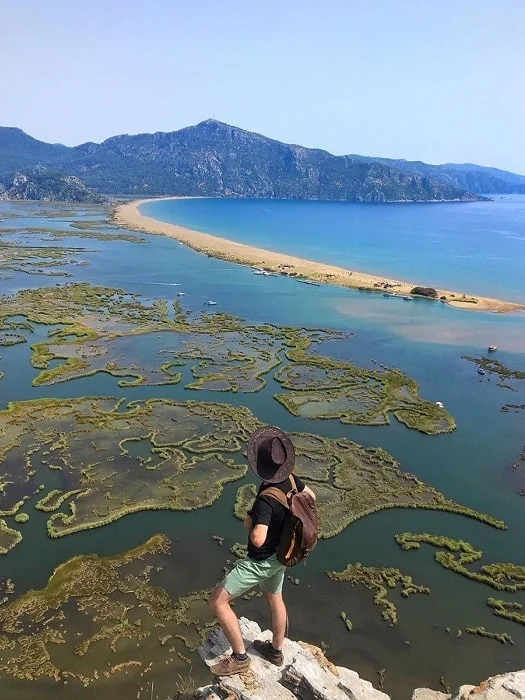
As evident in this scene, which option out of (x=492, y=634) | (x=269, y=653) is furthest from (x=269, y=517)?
(x=492, y=634)

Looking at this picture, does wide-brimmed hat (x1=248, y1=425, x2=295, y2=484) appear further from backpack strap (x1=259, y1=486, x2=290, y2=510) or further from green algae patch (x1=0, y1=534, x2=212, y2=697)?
green algae patch (x1=0, y1=534, x2=212, y2=697)

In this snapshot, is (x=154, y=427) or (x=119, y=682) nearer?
(x=119, y=682)

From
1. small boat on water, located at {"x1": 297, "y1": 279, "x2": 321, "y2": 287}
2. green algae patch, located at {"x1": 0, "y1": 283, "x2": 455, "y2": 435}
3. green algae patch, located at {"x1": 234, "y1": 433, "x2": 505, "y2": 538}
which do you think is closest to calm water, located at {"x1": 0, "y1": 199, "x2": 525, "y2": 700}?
green algae patch, located at {"x1": 234, "y1": 433, "x2": 505, "y2": 538}

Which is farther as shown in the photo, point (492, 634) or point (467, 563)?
point (467, 563)

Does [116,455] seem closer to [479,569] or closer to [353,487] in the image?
[353,487]

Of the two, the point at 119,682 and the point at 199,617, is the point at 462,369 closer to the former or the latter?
the point at 199,617

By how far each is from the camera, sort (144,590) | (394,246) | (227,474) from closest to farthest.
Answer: (144,590) < (227,474) < (394,246)

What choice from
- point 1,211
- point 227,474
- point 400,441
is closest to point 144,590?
point 227,474
